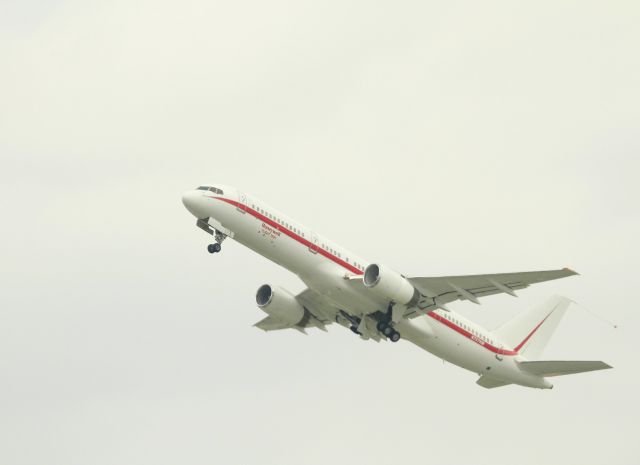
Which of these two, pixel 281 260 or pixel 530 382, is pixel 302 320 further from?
pixel 530 382

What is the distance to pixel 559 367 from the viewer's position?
64938 millimetres

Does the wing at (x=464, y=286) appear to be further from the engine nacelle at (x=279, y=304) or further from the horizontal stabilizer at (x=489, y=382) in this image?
the horizontal stabilizer at (x=489, y=382)

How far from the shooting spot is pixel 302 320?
6588 cm

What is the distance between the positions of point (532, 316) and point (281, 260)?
17.3m

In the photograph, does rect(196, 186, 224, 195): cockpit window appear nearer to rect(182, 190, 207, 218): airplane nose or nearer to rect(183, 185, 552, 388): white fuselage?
rect(183, 185, 552, 388): white fuselage

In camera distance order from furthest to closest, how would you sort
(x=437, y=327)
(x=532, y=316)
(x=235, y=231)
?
(x=532, y=316) → (x=437, y=327) → (x=235, y=231)

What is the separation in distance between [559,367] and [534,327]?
470 centimetres

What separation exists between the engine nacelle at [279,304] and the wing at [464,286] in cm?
622

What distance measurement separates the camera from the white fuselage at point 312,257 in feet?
189

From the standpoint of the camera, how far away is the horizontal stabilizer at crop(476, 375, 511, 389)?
6669 centimetres

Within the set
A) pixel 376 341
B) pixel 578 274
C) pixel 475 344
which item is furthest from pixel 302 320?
pixel 578 274

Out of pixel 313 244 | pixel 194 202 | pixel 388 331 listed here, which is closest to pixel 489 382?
pixel 388 331

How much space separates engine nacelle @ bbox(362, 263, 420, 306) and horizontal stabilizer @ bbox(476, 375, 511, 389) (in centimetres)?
915

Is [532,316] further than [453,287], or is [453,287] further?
[532,316]
